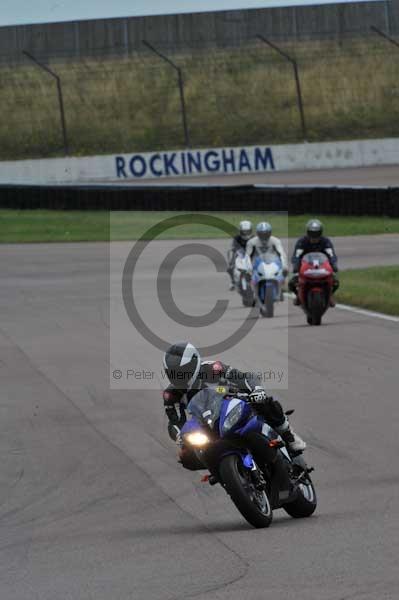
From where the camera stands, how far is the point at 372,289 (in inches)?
888

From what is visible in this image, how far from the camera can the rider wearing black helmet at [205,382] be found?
26.8 ft

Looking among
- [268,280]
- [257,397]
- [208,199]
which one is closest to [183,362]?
[257,397]

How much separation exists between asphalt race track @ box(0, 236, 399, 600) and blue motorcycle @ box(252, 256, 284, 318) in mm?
1505

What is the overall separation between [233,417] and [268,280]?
1207 cm

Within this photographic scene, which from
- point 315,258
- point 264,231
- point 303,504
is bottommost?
point 303,504

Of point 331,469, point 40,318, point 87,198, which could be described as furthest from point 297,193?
point 331,469

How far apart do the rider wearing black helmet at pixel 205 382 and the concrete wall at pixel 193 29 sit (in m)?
52.3

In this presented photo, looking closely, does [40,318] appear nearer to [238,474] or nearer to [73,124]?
[238,474]

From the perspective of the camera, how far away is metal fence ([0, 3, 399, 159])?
54.6 meters

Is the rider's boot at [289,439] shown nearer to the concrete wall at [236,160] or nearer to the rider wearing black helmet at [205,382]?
the rider wearing black helmet at [205,382]

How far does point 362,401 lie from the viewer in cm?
1244

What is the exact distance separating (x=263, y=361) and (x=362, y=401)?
306 cm

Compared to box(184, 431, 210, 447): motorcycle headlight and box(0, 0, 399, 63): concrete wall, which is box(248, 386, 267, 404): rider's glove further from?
box(0, 0, 399, 63): concrete wall

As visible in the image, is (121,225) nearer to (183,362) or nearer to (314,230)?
(314,230)
